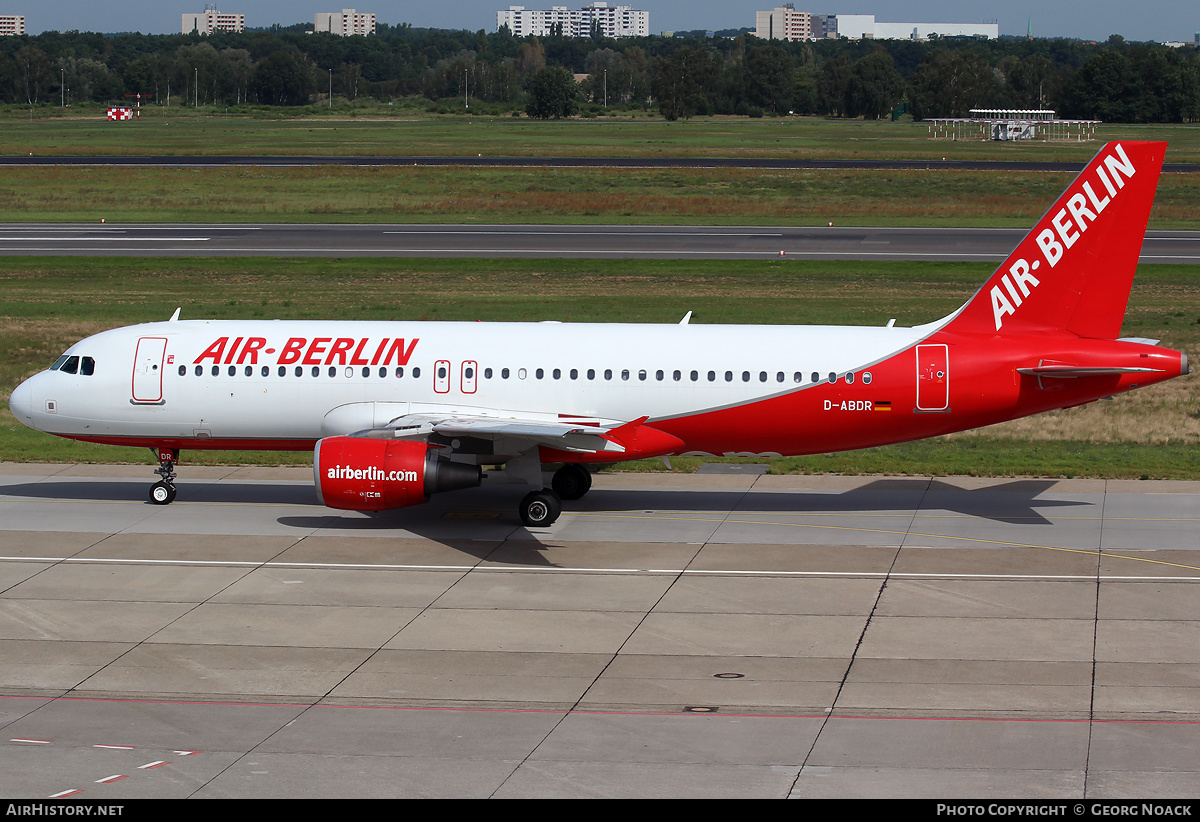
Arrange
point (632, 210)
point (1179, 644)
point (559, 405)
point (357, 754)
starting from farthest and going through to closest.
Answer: point (632, 210) < point (559, 405) < point (1179, 644) < point (357, 754)

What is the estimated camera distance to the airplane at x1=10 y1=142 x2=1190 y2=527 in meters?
27.2

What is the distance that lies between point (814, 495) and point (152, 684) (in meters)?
17.3

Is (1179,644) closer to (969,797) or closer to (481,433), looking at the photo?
(969,797)

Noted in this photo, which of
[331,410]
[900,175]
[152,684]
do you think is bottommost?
[152,684]

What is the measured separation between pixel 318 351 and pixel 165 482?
517cm

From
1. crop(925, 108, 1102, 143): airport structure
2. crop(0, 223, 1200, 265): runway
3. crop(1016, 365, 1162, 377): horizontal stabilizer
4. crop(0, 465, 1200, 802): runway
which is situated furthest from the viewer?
crop(925, 108, 1102, 143): airport structure

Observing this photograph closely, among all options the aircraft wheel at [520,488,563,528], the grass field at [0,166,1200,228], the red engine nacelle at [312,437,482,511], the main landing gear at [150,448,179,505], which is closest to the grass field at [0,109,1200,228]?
the grass field at [0,166,1200,228]

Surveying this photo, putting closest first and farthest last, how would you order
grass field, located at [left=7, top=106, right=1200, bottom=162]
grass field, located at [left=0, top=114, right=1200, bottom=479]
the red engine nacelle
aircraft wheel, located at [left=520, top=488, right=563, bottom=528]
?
the red engine nacelle < aircraft wheel, located at [left=520, top=488, right=563, bottom=528] < grass field, located at [left=0, top=114, right=1200, bottom=479] < grass field, located at [left=7, top=106, right=1200, bottom=162]

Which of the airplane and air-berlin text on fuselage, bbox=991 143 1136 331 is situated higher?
air-berlin text on fuselage, bbox=991 143 1136 331

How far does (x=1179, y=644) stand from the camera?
2097cm

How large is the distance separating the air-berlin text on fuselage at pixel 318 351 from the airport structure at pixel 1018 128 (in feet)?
463

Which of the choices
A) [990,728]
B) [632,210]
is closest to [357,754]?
[990,728]

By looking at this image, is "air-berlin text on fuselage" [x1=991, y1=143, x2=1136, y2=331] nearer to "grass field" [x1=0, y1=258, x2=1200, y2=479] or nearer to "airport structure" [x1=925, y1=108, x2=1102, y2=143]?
"grass field" [x1=0, y1=258, x2=1200, y2=479]

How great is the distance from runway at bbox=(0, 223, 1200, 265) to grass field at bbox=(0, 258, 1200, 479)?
3.52 m
